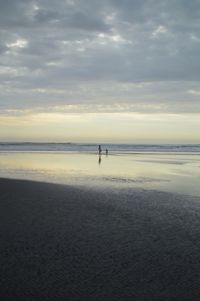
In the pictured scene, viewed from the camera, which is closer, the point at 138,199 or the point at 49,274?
the point at 49,274

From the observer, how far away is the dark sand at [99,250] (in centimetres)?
593

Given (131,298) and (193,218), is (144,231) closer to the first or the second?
(193,218)

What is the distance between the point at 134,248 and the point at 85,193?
27.2 feet

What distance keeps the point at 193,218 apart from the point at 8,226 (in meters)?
5.33

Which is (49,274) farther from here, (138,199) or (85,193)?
(85,193)

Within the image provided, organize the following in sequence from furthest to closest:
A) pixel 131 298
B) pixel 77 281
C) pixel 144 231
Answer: pixel 144 231 < pixel 77 281 < pixel 131 298

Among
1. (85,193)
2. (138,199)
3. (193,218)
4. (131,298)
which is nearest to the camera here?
(131,298)

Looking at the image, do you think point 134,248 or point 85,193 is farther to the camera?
point 85,193

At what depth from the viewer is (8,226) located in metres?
9.89

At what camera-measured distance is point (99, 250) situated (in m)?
7.96

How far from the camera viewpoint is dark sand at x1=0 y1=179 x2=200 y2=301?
5.93 metres

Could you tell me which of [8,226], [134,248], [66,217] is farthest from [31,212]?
[134,248]

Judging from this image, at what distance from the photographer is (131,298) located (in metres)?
5.66

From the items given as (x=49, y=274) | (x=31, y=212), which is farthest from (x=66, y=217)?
(x=49, y=274)
